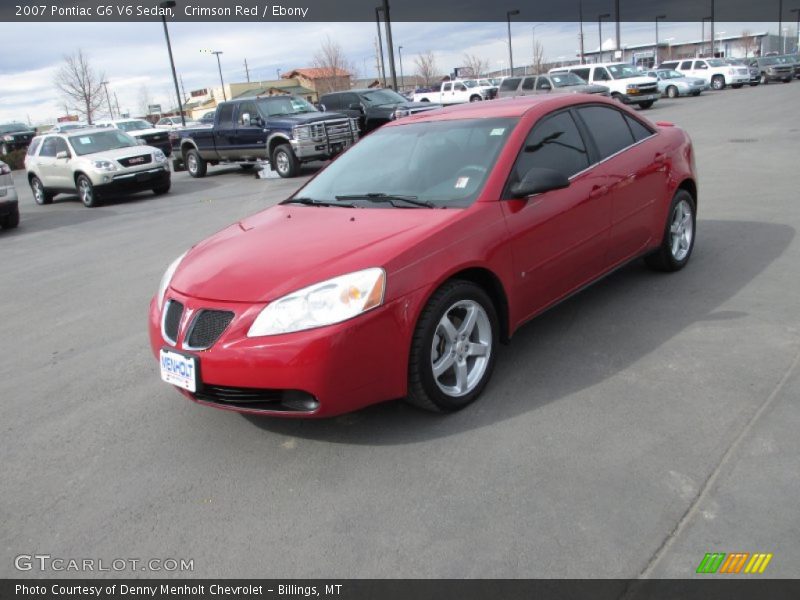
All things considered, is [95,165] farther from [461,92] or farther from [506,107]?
[461,92]

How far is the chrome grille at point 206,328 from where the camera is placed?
3354 millimetres

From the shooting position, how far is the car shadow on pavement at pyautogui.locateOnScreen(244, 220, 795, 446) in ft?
12.1

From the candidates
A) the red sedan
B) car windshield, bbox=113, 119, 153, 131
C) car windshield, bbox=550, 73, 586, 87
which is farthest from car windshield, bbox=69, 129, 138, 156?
car windshield, bbox=550, 73, 586, 87

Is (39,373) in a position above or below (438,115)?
below

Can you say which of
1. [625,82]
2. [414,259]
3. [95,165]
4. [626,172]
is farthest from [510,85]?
[414,259]

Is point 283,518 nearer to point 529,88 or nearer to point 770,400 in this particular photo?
point 770,400

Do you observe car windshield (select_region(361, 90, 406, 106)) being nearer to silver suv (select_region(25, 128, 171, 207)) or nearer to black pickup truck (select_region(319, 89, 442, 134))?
black pickup truck (select_region(319, 89, 442, 134))

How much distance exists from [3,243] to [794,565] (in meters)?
12.2

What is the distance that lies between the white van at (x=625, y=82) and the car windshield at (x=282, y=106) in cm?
1610

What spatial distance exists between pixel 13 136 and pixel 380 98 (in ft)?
104

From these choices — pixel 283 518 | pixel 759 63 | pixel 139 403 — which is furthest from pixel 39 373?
pixel 759 63

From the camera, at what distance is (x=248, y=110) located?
1798 cm

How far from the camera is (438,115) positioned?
4930mm

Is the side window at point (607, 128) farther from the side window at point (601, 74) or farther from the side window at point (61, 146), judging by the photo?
the side window at point (601, 74)
